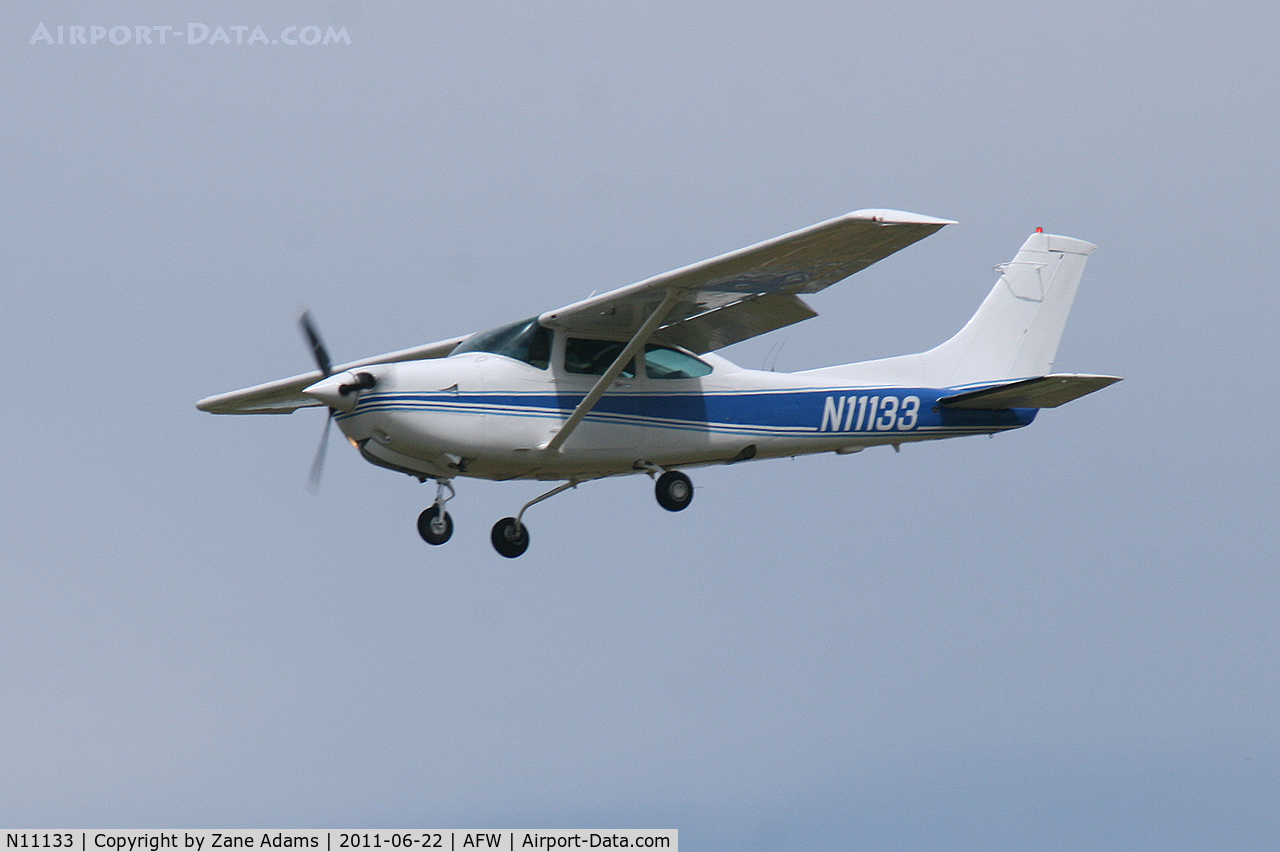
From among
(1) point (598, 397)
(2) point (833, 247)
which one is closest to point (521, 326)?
(1) point (598, 397)

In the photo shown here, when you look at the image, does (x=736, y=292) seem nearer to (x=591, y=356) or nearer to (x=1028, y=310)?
(x=591, y=356)

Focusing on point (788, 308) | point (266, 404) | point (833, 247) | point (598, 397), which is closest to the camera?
point (833, 247)

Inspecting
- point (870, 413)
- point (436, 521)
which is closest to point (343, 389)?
point (436, 521)

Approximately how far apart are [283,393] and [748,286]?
20.5 feet

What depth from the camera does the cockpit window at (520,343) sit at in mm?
16656

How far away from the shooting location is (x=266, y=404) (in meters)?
20.1

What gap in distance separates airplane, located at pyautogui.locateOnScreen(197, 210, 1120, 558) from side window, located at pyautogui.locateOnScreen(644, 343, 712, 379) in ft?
0.06

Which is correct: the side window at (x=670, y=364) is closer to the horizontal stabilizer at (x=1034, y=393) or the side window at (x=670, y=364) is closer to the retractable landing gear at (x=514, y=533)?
the retractable landing gear at (x=514, y=533)

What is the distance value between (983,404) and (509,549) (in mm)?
5572

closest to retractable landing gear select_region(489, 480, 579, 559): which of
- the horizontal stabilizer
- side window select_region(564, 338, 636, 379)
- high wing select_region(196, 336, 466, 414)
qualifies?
side window select_region(564, 338, 636, 379)

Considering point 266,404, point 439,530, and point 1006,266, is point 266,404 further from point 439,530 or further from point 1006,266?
point 1006,266

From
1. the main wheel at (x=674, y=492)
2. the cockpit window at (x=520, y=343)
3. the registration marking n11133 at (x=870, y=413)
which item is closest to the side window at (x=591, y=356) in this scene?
the cockpit window at (x=520, y=343)

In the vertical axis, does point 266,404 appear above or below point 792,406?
below

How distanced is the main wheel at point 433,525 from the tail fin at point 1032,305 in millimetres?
6926
